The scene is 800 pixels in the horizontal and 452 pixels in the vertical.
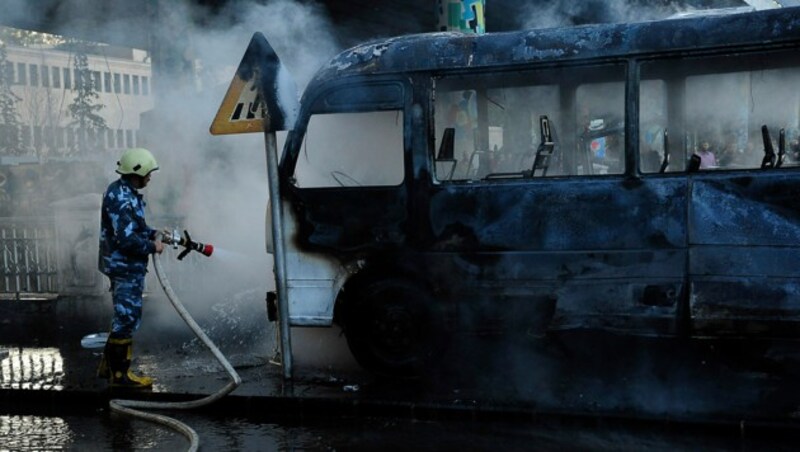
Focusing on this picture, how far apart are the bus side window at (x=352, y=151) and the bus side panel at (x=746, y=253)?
233 cm

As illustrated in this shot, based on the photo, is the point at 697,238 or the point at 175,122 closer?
the point at 697,238

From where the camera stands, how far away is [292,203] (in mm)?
6980

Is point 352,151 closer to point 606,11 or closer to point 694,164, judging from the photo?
point 694,164

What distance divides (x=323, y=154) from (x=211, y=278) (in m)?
4.56

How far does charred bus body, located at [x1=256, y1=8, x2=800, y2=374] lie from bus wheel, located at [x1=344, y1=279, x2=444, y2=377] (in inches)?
0.5

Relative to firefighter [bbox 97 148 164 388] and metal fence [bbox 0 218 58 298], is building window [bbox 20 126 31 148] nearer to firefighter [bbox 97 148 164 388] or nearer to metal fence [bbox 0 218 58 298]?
metal fence [bbox 0 218 58 298]

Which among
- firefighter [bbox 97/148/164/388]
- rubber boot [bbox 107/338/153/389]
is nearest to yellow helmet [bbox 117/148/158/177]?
firefighter [bbox 97/148/164/388]

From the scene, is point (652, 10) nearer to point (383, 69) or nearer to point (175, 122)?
point (175, 122)

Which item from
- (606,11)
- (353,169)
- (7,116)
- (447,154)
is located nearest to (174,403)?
(353,169)

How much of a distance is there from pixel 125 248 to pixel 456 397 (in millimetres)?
2778

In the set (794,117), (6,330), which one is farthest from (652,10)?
(6,330)

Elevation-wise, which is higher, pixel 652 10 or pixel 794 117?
pixel 652 10

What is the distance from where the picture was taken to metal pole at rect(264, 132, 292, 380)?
677 centimetres

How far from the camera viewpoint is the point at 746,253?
6062 millimetres
